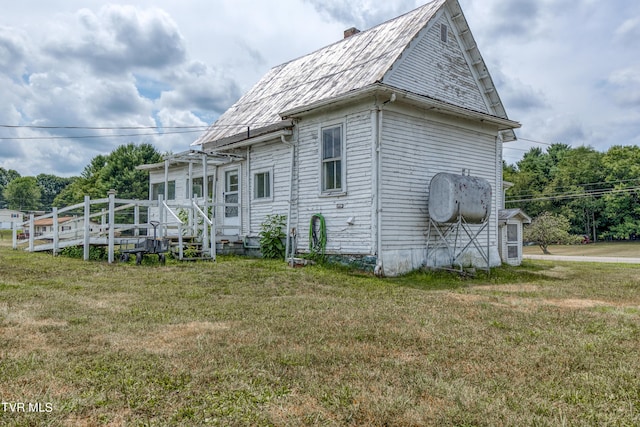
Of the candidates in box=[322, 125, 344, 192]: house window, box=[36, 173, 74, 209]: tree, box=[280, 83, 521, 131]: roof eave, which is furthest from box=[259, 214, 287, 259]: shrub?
box=[36, 173, 74, 209]: tree

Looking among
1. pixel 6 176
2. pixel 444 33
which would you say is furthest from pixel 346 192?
pixel 6 176

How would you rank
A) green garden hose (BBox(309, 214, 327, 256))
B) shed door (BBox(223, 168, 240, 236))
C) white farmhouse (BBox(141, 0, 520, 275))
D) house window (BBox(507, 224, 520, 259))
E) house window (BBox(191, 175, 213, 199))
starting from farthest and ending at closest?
house window (BBox(191, 175, 213, 199)) → house window (BBox(507, 224, 520, 259)) → shed door (BBox(223, 168, 240, 236)) → green garden hose (BBox(309, 214, 327, 256)) → white farmhouse (BBox(141, 0, 520, 275))

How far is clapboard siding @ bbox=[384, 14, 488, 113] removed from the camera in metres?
11.9

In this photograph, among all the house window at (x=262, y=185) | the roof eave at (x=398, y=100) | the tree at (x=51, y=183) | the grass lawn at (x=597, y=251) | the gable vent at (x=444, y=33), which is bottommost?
the grass lawn at (x=597, y=251)

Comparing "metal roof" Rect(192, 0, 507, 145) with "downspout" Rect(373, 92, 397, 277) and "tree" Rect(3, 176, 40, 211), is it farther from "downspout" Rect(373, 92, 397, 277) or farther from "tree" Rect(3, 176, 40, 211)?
"tree" Rect(3, 176, 40, 211)

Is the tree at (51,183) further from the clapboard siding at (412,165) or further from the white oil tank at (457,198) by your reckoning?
the white oil tank at (457,198)

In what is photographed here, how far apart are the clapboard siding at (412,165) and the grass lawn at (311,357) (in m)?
2.99

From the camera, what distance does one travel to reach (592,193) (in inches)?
2047

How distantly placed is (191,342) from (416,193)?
787cm

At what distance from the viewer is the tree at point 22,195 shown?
90.0 metres

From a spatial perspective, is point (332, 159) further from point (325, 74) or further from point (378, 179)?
point (325, 74)

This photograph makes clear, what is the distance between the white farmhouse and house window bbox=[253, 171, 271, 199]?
30mm

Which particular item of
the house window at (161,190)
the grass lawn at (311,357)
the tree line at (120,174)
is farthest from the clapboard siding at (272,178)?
the tree line at (120,174)

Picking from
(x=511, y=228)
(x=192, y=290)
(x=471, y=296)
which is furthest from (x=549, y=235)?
(x=192, y=290)
